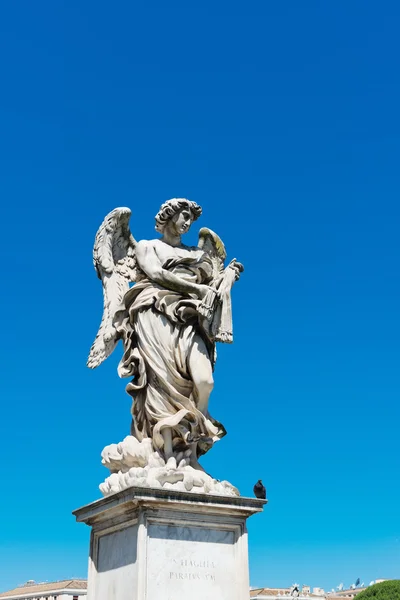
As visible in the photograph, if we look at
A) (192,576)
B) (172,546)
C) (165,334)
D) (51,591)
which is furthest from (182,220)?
(51,591)

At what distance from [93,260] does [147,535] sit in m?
3.79

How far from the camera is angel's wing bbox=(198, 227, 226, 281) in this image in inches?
422

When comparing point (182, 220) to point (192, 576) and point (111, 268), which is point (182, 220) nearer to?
point (111, 268)

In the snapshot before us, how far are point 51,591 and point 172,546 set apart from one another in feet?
278

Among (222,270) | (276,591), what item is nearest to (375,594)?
(276,591)

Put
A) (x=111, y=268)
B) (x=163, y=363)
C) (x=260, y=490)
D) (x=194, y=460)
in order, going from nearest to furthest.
Result: (x=194, y=460)
(x=163, y=363)
(x=111, y=268)
(x=260, y=490)

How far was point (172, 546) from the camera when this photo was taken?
28.5 ft

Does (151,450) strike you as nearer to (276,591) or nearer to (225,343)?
(225,343)

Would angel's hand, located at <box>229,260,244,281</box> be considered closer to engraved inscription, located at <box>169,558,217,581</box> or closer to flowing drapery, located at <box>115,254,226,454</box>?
flowing drapery, located at <box>115,254,226,454</box>

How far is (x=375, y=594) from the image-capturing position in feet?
199

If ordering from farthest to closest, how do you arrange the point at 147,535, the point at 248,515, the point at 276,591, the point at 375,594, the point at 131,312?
the point at 276,591, the point at 375,594, the point at 131,312, the point at 248,515, the point at 147,535

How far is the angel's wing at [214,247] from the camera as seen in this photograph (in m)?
10.7

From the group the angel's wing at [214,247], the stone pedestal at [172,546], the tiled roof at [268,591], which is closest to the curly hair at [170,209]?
the angel's wing at [214,247]

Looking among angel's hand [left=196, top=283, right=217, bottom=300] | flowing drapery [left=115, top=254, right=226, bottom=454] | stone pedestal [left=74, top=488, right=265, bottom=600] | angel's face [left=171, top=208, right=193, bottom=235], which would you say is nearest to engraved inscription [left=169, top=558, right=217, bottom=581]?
stone pedestal [left=74, top=488, right=265, bottom=600]
